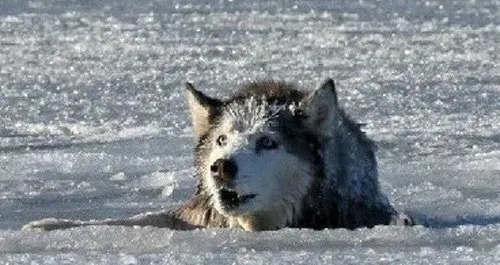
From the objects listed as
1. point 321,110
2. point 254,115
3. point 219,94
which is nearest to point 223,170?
point 254,115

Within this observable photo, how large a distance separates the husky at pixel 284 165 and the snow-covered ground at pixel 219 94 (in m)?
0.29

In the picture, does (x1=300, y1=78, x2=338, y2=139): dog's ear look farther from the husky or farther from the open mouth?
the open mouth

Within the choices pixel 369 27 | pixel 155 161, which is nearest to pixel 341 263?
pixel 155 161

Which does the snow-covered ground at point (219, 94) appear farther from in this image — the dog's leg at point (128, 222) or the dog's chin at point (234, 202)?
the dog's leg at point (128, 222)

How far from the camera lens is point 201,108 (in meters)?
5.61

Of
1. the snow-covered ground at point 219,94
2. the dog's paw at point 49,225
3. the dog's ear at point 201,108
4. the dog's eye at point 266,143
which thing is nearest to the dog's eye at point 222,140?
the dog's eye at point 266,143

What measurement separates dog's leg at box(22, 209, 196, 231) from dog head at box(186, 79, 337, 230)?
0.88 ft

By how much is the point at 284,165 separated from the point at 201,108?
0.48m

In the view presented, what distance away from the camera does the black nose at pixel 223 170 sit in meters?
4.94

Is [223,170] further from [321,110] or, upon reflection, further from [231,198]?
[321,110]

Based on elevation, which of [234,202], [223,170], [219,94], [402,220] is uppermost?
[223,170]

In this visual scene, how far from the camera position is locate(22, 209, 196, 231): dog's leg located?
17.5 ft

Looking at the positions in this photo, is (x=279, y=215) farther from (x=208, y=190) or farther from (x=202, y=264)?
(x=202, y=264)

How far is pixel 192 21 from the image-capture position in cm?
1420
